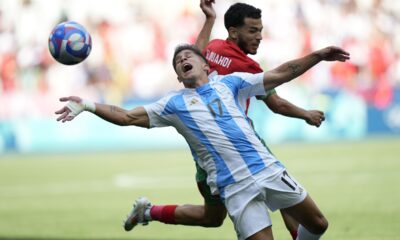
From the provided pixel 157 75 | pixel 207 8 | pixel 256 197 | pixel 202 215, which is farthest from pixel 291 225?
pixel 157 75

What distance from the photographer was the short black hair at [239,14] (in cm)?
746

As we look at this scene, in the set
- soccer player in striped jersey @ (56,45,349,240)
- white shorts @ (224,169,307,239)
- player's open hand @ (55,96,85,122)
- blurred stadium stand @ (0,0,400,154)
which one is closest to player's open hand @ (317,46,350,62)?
soccer player in striped jersey @ (56,45,349,240)

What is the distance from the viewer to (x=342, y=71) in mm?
25609

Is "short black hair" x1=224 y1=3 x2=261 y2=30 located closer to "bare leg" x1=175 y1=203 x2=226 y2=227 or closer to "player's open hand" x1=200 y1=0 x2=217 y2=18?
"player's open hand" x1=200 y1=0 x2=217 y2=18

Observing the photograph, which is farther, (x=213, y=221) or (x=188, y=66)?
(x=213, y=221)

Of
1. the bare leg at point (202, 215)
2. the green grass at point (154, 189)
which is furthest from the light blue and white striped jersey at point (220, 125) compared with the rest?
A: the green grass at point (154, 189)

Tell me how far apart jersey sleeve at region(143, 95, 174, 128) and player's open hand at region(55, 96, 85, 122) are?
0.57 meters

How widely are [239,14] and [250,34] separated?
0.20m

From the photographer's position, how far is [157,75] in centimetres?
2561

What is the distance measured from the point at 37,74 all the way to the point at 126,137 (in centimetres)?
356

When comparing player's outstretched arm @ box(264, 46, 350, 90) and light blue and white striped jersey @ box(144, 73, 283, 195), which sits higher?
player's outstretched arm @ box(264, 46, 350, 90)

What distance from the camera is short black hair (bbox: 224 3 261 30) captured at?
7457mm

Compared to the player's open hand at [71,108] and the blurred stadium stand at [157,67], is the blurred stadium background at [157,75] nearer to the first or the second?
the blurred stadium stand at [157,67]

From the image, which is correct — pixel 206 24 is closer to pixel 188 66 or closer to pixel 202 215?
pixel 188 66
